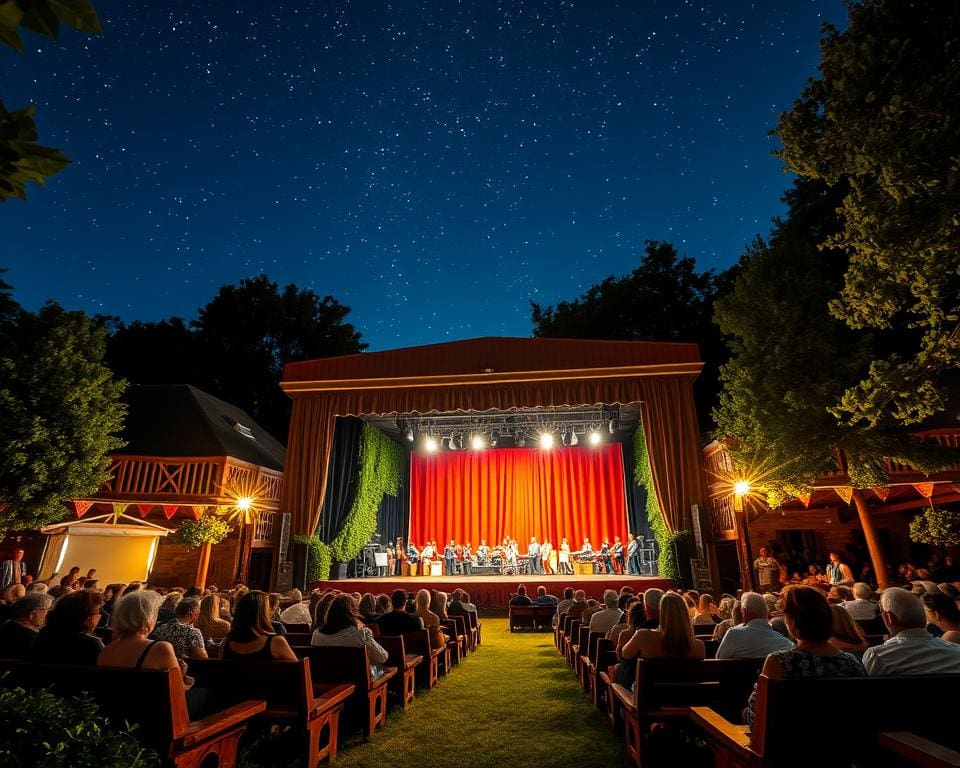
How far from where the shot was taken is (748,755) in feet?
6.64

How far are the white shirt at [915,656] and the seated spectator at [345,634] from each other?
3.19 m

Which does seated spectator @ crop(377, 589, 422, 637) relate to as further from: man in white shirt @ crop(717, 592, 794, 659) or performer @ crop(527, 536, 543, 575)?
performer @ crop(527, 536, 543, 575)

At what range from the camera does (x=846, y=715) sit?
73.5 inches

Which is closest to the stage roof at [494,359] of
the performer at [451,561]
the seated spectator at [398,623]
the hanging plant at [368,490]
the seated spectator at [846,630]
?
the hanging plant at [368,490]

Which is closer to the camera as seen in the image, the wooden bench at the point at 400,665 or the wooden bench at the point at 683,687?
the wooden bench at the point at 683,687

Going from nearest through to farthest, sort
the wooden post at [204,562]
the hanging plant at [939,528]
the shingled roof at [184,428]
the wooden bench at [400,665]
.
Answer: the wooden bench at [400,665] < the hanging plant at [939,528] < the wooden post at [204,562] < the shingled roof at [184,428]

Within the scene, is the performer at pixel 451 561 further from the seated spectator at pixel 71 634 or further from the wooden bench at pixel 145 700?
the wooden bench at pixel 145 700

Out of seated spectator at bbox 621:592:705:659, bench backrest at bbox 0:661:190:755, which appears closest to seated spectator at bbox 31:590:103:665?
bench backrest at bbox 0:661:190:755

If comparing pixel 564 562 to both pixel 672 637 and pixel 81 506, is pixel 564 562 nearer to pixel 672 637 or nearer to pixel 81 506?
pixel 81 506

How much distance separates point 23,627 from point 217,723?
6.93 feet

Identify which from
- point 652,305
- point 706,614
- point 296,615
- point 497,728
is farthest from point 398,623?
point 652,305

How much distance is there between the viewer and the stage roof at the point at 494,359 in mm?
13266

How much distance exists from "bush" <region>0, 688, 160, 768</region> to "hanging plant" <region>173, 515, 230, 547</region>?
11505mm

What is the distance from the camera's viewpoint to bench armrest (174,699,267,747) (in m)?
2.25
